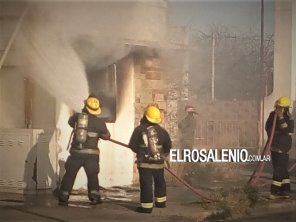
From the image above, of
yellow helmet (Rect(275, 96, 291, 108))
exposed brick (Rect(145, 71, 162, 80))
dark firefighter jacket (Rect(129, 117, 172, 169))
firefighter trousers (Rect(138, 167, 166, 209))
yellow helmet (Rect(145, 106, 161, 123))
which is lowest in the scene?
firefighter trousers (Rect(138, 167, 166, 209))

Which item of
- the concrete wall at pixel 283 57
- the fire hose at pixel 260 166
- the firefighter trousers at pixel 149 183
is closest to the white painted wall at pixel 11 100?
the firefighter trousers at pixel 149 183

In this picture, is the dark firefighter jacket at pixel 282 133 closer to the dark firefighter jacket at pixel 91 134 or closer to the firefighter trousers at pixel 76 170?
the dark firefighter jacket at pixel 91 134

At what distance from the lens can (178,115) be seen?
37.0 feet

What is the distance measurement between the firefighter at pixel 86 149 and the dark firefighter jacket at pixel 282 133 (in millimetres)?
2803

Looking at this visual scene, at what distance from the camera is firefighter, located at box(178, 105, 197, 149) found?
11.2 meters

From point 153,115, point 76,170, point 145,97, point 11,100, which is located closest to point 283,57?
point 145,97

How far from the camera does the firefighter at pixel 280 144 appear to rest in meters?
11.3

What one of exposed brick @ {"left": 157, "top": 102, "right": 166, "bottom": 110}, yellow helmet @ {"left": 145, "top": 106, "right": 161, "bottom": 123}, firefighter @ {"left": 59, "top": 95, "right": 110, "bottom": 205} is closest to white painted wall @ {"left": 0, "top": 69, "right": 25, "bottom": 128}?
firefighter @ {"left": 59, "top": 95, "right": 110, "bottom": 205}

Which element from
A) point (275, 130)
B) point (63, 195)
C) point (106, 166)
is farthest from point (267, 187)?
point (63, 195)

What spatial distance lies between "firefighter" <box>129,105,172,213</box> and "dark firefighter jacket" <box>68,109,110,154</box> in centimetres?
57

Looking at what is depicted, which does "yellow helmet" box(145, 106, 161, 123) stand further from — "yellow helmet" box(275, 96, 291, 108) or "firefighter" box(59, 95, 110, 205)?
"yellow helmet" box(275, 96, 291, 108)

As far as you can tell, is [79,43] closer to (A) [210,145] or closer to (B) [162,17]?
(B) [162,17]

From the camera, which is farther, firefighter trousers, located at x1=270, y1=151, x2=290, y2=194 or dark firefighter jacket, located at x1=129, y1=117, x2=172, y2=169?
firefighter trousers, located at x1=270, y1=151, x2=290, y2=194

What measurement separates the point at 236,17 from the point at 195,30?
70cm
